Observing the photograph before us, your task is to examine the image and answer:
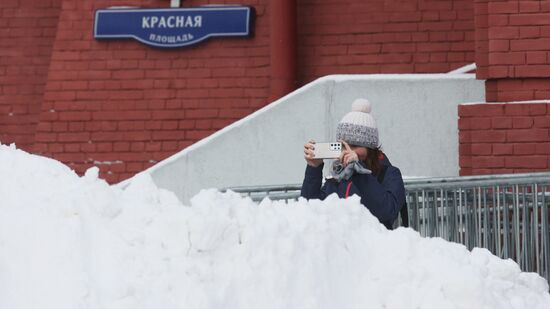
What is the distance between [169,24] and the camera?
1133 cm

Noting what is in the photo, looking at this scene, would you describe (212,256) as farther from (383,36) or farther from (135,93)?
(135,93)

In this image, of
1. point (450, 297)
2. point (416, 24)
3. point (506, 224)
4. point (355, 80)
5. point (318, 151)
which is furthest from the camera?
point (416, 24)

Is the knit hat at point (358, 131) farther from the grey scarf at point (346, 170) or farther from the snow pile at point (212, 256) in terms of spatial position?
the snow pile at point (212, 256)

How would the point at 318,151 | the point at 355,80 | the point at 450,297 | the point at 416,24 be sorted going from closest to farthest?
the point at 450,297
the point at 318,151
the point at 355,80
the point at 416,24

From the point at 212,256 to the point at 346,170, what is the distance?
1031 mm

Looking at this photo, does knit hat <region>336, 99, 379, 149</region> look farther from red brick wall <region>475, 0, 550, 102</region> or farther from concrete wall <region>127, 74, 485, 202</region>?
concrete wall <region>127, 74, 485, 202</region>

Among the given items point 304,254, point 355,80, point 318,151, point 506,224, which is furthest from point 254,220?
point 355,80

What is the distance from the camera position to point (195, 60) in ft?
37.1

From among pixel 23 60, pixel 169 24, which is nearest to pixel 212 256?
pixel 169 24

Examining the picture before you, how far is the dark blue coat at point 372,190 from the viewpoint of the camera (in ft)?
17.5

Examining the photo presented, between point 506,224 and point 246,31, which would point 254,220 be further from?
point 246,31

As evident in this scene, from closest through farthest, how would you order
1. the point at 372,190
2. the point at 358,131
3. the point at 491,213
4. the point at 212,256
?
the point at 212,256 < the point at 372,190 < the point at 358,131 < the point at 491,213

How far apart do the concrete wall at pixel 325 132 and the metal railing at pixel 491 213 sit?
2023 millimetres

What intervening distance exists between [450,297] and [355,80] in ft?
15.1
